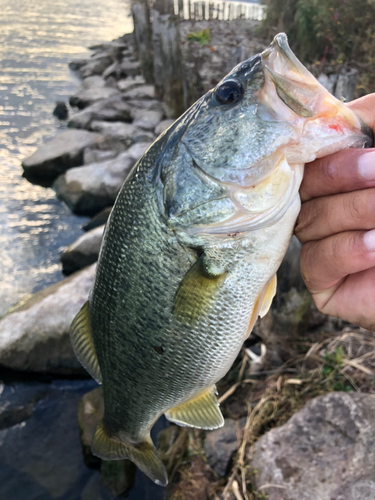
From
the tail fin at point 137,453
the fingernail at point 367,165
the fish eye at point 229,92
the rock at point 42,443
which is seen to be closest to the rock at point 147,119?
the rock at point 42,443

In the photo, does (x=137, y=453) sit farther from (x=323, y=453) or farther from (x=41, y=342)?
(x=41, y=342)

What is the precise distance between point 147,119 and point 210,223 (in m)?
8.55

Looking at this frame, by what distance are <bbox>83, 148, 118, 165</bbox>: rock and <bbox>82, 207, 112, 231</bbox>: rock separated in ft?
5.60

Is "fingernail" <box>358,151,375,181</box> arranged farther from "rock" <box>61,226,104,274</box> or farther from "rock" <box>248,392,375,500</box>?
"rock" <box>61,226,104,274</box>

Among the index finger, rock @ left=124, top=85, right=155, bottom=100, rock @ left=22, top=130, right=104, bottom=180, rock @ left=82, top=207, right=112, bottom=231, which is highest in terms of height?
the index finger

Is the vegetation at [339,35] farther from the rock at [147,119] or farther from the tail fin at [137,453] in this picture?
the tail fin at [137,453]

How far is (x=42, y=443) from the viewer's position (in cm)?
356

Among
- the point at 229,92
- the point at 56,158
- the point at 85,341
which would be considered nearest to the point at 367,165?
the point at 229,92

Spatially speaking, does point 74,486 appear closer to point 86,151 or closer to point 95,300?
point 95,300

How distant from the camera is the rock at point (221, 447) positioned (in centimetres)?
279

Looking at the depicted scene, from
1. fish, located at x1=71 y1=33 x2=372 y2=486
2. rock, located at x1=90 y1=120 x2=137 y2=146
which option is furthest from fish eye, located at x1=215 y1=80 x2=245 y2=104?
rock, located at x1=90 y1=120 x2=137 y2=146

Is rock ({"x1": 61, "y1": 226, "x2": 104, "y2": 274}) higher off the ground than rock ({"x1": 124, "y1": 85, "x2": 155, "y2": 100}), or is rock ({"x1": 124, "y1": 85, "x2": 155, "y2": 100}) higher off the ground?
rock ({"x1": 124, "y1": 85, "x2": 155, "y2": 100})

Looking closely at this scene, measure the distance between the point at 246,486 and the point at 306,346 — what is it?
129cm

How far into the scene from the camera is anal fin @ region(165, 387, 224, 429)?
2023 mm
